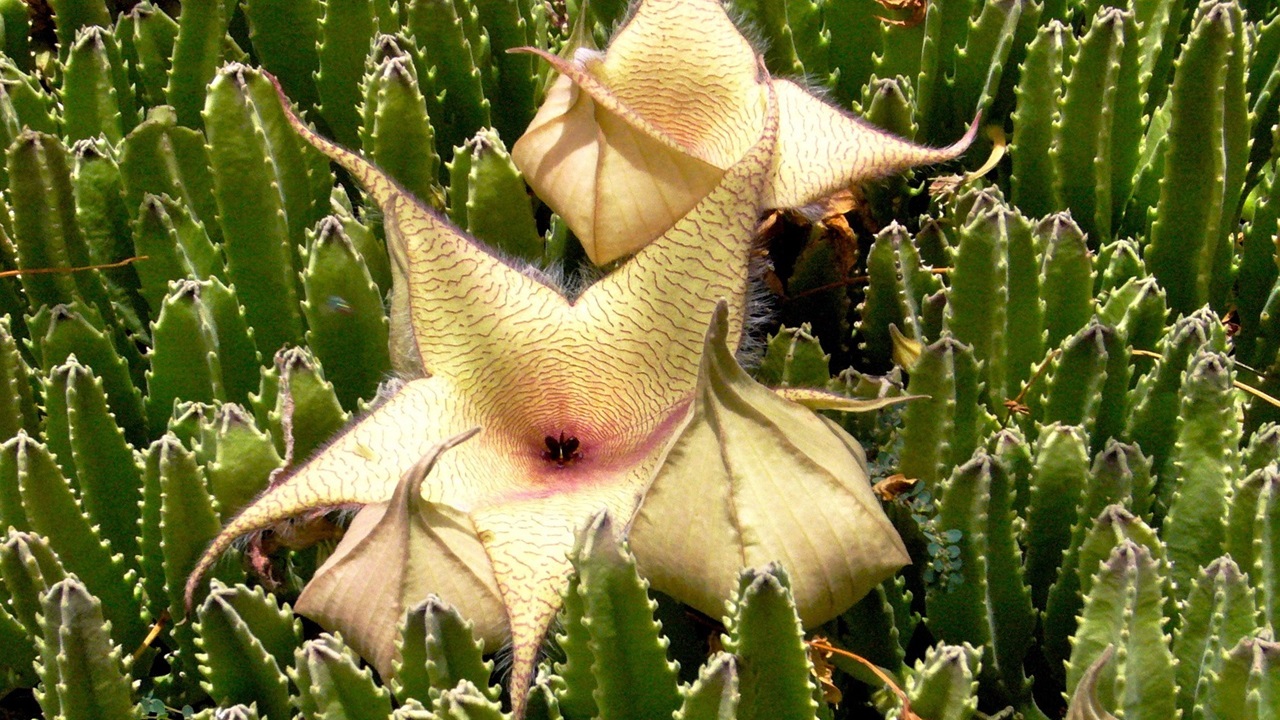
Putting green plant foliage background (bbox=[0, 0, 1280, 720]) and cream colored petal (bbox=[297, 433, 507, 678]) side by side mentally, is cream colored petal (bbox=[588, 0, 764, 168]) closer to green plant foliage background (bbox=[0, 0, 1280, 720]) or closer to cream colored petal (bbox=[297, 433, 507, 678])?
green plant foliage background (bbox=[0, 0, 1280, 720])

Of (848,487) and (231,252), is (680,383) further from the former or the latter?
(231,252)

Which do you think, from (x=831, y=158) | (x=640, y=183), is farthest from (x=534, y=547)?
(x=831, y=158)

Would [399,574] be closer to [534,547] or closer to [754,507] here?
[534,547]

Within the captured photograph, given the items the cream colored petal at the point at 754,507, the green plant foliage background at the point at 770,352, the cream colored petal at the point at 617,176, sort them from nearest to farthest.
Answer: the cream colored petal at the point at 754,507 < the green plant foliage background at the point at 770,352 < the cream colored petal at the point at 617,176

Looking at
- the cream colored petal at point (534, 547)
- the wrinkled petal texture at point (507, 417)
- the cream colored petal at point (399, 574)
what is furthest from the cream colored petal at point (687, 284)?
the cream colored petal at point (399, 574)

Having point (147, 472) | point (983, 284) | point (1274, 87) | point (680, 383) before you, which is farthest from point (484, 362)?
point (1274, 87)

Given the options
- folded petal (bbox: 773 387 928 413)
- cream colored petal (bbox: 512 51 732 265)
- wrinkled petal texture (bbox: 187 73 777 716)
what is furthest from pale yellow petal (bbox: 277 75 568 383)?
folded petal (bbox: 773 387 928 413)

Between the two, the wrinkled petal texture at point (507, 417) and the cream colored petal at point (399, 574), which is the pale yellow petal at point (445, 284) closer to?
the wrinkled petal texture at point (507, 417)
